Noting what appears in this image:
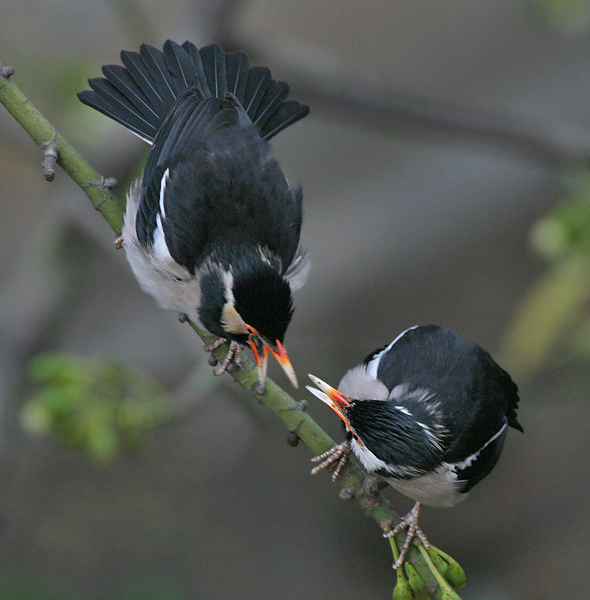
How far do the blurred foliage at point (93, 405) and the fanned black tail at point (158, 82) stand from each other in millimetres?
1019

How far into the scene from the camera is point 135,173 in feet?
12.1

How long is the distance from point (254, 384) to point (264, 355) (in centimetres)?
17

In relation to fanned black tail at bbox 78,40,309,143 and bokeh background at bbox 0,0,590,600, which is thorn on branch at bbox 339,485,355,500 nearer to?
bokeh background at bbox 0,0,590,600

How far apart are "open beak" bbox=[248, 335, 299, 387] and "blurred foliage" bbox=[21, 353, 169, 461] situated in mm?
800

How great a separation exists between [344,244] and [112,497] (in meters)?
2.85

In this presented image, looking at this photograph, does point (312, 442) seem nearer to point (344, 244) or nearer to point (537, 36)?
point (344, 244)

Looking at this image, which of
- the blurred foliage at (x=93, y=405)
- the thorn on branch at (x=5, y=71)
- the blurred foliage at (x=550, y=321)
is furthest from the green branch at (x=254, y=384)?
the blurred foliage at (x=550, y=321)

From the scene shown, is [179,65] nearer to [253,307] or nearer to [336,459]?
[253,307]

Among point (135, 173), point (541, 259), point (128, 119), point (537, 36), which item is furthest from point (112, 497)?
point (537, 36)

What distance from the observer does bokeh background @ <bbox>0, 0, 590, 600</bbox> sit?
4105 mm

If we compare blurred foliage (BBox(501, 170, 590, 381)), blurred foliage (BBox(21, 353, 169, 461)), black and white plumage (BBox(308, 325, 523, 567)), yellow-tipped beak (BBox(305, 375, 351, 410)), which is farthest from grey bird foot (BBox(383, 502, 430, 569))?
blurred foliage (BBox(501, 170, 590, 381))

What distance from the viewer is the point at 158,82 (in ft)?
10.1

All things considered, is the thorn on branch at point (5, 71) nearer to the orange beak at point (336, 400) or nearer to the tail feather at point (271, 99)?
the tail feather at point (271, 99)

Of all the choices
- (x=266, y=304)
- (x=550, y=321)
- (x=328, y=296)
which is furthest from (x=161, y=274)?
(x=328, y=296)
